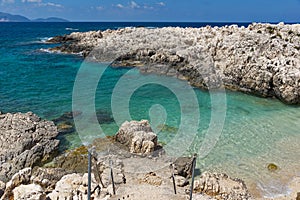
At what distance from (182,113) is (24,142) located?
10815 millimetres

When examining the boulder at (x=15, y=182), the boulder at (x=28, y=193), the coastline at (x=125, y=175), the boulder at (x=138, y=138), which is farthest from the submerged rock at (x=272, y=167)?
the boulder at (x=15, y=182)

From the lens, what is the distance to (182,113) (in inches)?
824

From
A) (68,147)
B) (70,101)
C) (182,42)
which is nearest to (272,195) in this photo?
(68,147)

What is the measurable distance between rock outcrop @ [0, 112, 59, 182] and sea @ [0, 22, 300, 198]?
3.40 ft

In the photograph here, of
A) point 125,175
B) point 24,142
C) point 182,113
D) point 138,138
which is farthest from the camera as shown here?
point 182,113

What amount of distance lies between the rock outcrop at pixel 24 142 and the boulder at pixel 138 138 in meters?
3.51

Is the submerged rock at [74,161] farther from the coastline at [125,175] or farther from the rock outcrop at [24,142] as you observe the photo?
the rock outcrop at [24,142]

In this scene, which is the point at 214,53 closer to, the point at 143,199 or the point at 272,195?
the point at 272,195

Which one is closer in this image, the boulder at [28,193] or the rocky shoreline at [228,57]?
the boulder at [28,193]

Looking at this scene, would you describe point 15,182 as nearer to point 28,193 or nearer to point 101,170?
point 28,193

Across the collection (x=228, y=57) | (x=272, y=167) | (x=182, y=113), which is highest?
(x=228, y=57)

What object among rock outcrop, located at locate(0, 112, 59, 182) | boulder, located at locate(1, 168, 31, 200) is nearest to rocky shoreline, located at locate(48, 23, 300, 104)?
rock outcrop, located at locate(0, 112, 59, 182)

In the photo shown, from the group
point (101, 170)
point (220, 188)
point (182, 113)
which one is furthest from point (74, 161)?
point (182, 113)

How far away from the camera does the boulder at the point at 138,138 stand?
44.8 ft
